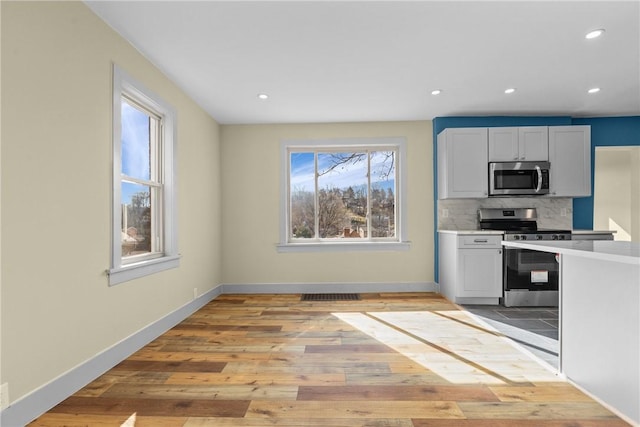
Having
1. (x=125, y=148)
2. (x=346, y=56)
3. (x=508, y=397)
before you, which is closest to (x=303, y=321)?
(x=508, y=397)

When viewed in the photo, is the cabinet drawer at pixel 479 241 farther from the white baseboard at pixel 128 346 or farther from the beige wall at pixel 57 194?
the beige wall at pixel 57 194

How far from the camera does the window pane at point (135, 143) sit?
8.98 ft

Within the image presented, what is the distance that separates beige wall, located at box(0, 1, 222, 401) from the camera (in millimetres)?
1613

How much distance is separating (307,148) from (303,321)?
8.25 ft

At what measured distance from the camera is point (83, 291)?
2068 mm

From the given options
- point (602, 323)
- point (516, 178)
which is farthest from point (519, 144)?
point (602, 323)

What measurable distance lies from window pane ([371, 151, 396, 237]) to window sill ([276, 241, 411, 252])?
0.71 ft

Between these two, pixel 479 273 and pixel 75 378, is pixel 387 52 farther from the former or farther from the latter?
pixel 75 378

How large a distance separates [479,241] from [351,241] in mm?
1687

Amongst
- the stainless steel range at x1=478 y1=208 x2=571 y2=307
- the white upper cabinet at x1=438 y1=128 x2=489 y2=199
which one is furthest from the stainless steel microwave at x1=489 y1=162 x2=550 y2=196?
the stainless steel range at x1=478 y1=208 x2=571 y2=307

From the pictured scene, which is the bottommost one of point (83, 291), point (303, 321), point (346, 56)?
point (303, 321)

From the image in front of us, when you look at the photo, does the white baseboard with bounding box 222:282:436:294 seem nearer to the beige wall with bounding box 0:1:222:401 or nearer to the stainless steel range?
the stainless steel range

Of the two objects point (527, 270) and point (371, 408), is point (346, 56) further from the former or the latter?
point (527, 270)

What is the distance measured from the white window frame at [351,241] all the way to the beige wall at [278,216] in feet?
0.24
